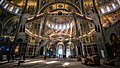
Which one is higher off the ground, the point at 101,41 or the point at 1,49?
the point at 101,41

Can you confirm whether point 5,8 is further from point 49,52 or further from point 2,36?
point 49,52

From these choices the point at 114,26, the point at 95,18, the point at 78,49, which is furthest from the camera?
the point at 78,49

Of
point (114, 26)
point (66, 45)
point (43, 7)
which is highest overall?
point (43, 7)

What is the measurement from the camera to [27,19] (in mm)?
22234

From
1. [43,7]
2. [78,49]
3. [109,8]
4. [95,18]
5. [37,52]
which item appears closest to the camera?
[109,8]

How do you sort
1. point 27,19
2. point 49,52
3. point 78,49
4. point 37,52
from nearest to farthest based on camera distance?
point 27,19, point 37,52, point 78,49, point 49,52

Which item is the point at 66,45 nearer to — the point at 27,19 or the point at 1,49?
the point at 27,19

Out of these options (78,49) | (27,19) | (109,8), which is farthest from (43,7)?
(78,49)

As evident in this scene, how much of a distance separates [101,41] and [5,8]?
22491mm

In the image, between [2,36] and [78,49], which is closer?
[2,36]

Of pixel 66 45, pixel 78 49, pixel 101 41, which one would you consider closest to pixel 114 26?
pixel 101 41

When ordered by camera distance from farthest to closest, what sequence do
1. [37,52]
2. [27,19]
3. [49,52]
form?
[49,52], [37,52], [27,19]

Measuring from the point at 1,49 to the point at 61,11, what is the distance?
63.8 ft

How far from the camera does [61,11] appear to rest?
28.9 metres
